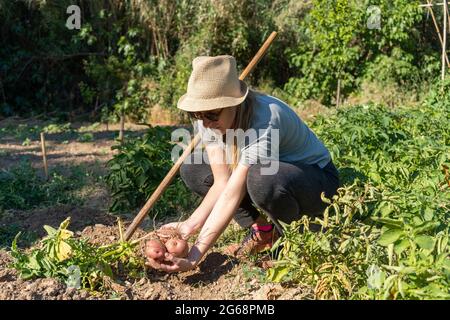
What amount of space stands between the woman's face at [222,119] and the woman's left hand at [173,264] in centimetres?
60

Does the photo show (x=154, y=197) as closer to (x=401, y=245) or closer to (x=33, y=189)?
(x=401, y=245)

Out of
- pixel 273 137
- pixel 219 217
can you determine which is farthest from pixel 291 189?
pixel 219 217

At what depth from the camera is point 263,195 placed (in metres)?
3.34

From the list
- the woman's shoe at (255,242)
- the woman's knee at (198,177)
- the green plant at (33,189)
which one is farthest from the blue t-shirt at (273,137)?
the green plant at (33,189)

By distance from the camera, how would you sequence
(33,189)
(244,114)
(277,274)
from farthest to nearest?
(33,189), (244,114), (277,274)

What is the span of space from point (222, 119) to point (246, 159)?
8.5 inches

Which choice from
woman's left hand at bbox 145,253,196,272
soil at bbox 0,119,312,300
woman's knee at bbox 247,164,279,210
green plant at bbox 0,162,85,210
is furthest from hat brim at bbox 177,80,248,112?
green plant at bbox 0,162,85,210

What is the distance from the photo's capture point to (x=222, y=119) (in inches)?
126

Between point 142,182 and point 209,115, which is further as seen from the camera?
point 142,182

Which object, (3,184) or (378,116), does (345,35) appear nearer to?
(378,116)

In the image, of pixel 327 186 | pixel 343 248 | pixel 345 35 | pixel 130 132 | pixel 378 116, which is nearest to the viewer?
pixel 343 248

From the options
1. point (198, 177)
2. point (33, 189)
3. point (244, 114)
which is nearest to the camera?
point (244, 114)

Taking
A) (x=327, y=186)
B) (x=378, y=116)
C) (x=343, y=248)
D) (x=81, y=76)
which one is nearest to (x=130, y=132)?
(x=81, y=76)

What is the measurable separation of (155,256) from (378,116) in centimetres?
260
